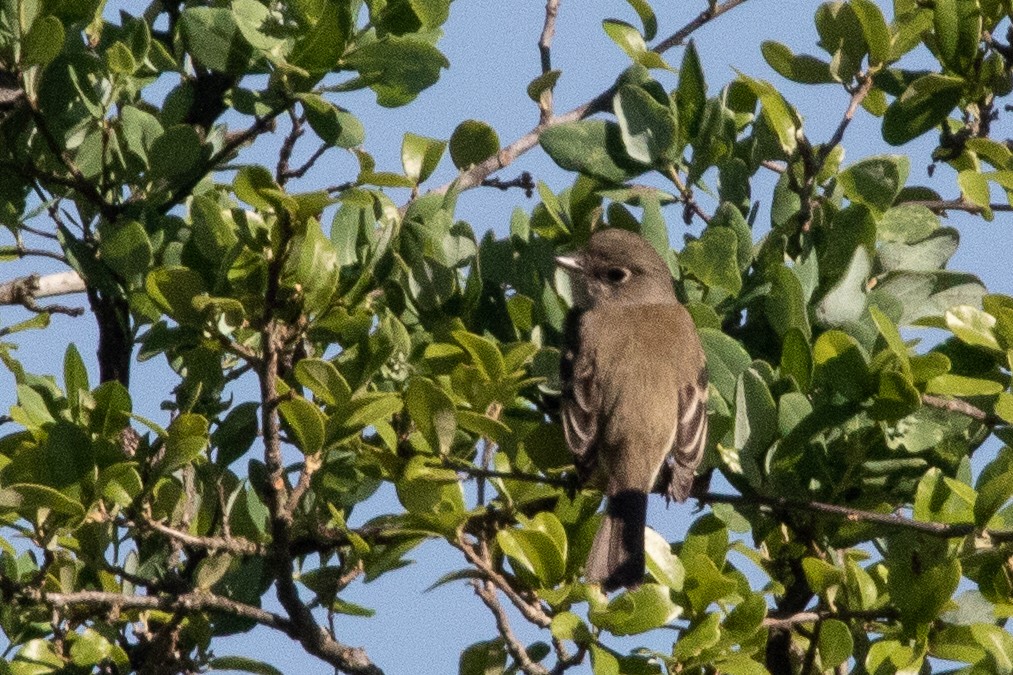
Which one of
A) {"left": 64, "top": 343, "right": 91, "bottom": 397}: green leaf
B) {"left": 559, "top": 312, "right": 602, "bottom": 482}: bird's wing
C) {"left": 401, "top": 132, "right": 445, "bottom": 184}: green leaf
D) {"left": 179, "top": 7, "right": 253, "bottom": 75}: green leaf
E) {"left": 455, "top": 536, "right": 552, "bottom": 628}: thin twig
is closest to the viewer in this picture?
{"left": 455, "top": 536, "right": 552, "bottom": 628}: thin twig

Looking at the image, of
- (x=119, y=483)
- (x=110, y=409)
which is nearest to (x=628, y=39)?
(x=110, y=409)

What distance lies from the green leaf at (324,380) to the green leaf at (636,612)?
2.62 ft

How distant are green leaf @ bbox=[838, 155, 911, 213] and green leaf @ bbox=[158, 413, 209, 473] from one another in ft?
6.23

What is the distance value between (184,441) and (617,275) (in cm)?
228

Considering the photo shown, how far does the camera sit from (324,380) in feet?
12.6

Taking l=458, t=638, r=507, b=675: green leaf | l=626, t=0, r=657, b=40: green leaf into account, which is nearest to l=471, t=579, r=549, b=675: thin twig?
l=458, t=638, r=507, b=675: green leaf

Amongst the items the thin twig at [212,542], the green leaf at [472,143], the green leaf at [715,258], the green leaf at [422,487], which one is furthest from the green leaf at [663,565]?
the green leaf at [472,143]

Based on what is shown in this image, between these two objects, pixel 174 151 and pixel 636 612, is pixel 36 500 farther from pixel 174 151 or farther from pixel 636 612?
pixel 636 612

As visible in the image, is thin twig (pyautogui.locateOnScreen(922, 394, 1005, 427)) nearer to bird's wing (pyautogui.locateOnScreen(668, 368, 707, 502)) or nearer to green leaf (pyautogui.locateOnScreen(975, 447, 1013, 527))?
green leaf (pyautogui.locateOnScreen(975, 447, 1013, 527))

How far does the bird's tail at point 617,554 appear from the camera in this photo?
13.5ft

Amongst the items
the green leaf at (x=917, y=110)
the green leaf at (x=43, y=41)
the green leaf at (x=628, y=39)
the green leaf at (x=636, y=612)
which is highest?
the green leaf at (x=628, y=39)

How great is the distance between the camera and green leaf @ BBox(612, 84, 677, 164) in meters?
4.55

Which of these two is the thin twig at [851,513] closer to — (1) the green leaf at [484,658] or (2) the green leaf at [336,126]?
(1) the green leaf at [484,658]

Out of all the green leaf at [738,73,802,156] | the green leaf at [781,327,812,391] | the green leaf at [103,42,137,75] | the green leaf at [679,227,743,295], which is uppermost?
the green leaf at [103,42,137,75]
